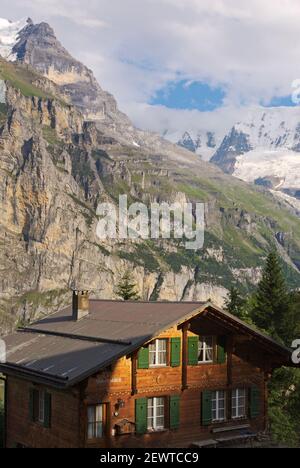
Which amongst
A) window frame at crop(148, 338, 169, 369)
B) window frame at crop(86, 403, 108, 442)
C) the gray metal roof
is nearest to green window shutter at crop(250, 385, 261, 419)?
window frame at crop(148, 338, 169, 369)

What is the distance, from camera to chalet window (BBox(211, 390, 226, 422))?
3856cm

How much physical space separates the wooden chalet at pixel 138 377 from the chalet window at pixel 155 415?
0.05m

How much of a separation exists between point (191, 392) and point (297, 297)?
4196cm

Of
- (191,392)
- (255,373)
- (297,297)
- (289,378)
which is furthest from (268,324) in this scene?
(191,392)

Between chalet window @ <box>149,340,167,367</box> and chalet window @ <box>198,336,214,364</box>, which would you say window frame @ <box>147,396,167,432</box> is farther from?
chalet window @ <box>198,336,214,364</box>

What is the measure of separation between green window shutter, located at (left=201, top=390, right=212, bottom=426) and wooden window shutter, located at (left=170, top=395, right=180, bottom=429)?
5.75 feet

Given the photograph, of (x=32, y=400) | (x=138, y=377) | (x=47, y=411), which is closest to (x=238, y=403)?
(x=138, y=377)

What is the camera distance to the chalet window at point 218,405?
38.6 metres

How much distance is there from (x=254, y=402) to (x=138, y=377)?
28.2 feet

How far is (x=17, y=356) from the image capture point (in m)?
38.6

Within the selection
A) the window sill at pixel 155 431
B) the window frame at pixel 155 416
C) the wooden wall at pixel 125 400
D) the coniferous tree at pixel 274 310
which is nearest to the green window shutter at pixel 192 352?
the wooden wall at pixel 125 400

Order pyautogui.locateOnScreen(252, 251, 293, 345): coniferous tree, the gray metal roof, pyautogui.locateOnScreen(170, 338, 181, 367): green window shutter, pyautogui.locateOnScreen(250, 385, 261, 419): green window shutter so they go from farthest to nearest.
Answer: pyautogui.locateOnScreen(252, 251, 293, 345): coniferous tree, pyautogui.locateOnScreen(250, 385, 261, 419): green window shutter, pyautogui.locateOnScreen(170, 338, 181, 367): green window shutter, the gray metal roof

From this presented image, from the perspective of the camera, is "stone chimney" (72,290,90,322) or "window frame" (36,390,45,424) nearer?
"window frame" (36,390,45,424)

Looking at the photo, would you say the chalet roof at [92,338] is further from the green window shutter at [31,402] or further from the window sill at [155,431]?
the window sill at [155,431]
